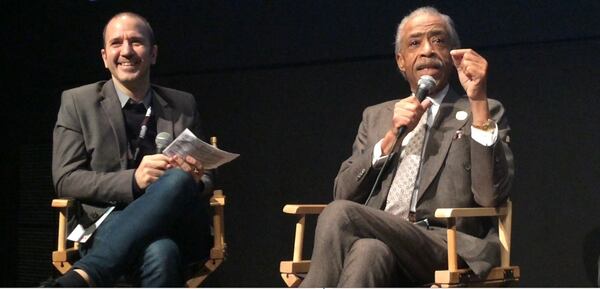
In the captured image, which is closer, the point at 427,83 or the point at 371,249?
the point at 371,249

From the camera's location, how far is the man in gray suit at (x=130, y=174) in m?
3.14

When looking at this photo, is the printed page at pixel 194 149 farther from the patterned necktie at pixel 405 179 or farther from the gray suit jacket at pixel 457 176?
the patterned necktie at pixel 405 179

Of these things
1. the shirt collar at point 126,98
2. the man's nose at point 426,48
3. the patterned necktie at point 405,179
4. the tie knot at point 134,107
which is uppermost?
the man's nose at point 426,48

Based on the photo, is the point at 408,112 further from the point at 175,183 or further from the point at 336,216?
the point at 175,183

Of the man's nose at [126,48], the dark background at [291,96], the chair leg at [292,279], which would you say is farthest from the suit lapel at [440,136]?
the man's nose at [126,48]

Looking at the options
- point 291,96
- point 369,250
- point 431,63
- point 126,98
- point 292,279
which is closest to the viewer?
point 369,250

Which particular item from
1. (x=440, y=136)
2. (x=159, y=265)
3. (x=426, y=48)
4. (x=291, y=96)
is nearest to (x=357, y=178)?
(x=440, y=136)

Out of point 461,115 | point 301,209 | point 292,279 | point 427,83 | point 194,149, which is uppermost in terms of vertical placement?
point 427,83

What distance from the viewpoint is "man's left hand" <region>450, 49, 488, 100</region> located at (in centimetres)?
320

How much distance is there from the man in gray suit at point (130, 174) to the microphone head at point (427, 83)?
0.83m

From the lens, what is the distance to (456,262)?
123 inches

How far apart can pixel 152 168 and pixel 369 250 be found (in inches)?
32.9

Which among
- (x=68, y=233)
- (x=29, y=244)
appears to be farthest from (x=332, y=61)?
(x=29, y=244)

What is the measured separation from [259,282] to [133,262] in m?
1.78
